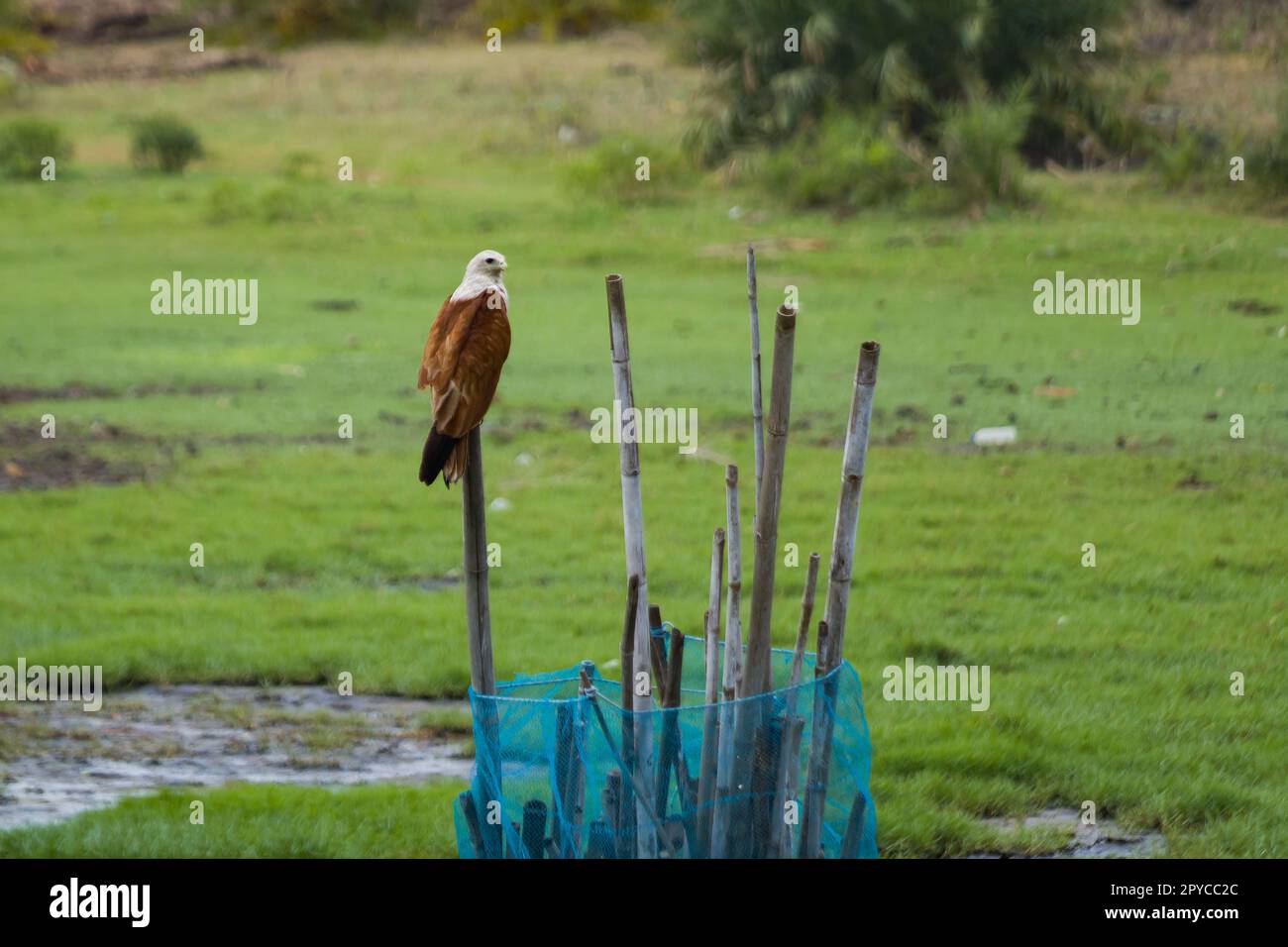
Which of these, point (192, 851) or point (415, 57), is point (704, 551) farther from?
point (415, 57)

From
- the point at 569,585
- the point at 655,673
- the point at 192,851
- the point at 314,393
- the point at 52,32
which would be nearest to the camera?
the point at 655,673

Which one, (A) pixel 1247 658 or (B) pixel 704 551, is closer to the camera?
(A) pixel 1247 658

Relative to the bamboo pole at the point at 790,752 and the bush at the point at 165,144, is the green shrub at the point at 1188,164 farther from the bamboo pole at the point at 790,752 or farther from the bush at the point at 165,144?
the bamboo pole at the point at 790,752

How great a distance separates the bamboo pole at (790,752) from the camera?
4070mm

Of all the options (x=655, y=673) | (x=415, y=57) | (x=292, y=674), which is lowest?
(x=292, y=674)

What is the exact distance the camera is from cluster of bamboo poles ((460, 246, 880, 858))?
401 centimetres

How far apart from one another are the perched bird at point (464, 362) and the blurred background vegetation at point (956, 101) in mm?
13182

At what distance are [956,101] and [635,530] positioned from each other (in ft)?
49.9

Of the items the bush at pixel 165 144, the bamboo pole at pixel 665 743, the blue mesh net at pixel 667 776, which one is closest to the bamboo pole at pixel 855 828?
the blue mesh net at pixel 667 776

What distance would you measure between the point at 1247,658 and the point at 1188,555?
4.49 ft

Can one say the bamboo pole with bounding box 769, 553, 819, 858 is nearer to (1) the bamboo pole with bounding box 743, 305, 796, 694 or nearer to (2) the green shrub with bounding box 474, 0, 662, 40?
(1) the bamboo pole with bounding box 743, 305, 796, 694

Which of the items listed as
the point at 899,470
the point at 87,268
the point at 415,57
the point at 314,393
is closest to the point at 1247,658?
the point at 899,470

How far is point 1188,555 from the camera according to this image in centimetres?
775

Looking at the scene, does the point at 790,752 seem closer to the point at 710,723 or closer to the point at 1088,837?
the point at 710,723
